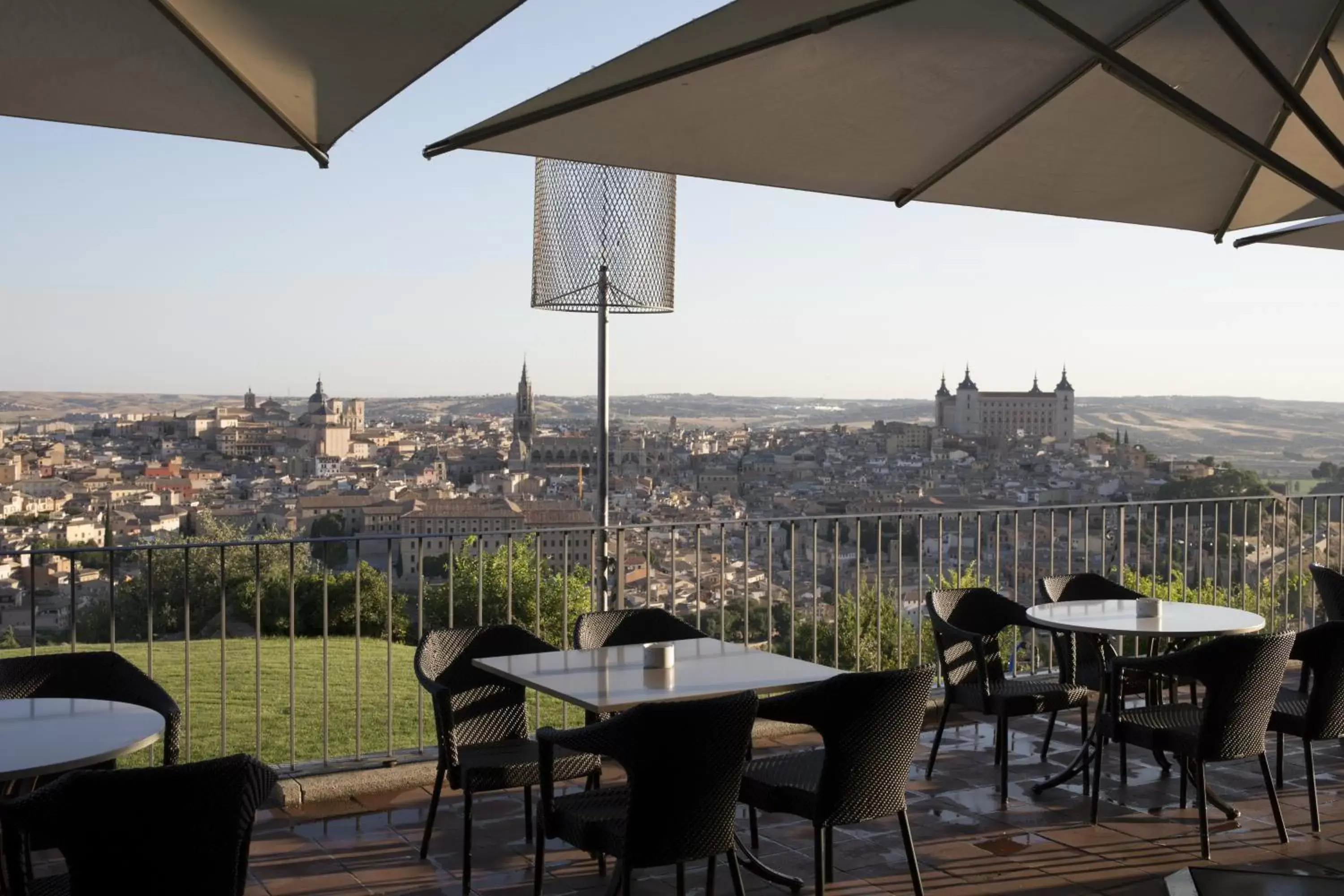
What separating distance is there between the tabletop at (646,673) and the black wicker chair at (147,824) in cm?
118

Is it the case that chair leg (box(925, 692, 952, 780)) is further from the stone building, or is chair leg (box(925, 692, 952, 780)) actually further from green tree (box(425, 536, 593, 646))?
the stone building

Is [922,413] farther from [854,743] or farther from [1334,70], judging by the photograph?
[854,743]

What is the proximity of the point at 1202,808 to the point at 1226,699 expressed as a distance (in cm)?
40

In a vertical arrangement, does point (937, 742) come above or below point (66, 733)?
below

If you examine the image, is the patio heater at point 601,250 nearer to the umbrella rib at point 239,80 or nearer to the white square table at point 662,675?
the white square table at point 662,675

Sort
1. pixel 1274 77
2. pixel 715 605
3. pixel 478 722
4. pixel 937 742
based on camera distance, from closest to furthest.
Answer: pixel 1274 77, pixel 478 722, pixel 937 742, pixel 715 605

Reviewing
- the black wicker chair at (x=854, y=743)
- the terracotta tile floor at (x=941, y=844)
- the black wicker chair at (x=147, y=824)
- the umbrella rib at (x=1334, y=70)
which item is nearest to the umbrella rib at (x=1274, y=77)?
the umbrella rib at (x=1334, y=70)

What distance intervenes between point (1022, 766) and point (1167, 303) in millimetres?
33910

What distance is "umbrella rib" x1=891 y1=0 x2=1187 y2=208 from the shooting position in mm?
3836

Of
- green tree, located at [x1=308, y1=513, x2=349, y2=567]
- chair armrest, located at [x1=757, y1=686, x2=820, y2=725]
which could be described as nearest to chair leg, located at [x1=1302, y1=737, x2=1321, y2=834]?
chair armrest, located at [x1=757, y1=686, x2=820, y2=725]

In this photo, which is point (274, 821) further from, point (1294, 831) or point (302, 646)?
point (302, 646)

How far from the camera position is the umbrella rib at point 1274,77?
3.27m

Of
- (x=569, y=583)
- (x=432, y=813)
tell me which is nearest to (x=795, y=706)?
(x=432, y=813)

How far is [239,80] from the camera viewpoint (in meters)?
3.39
